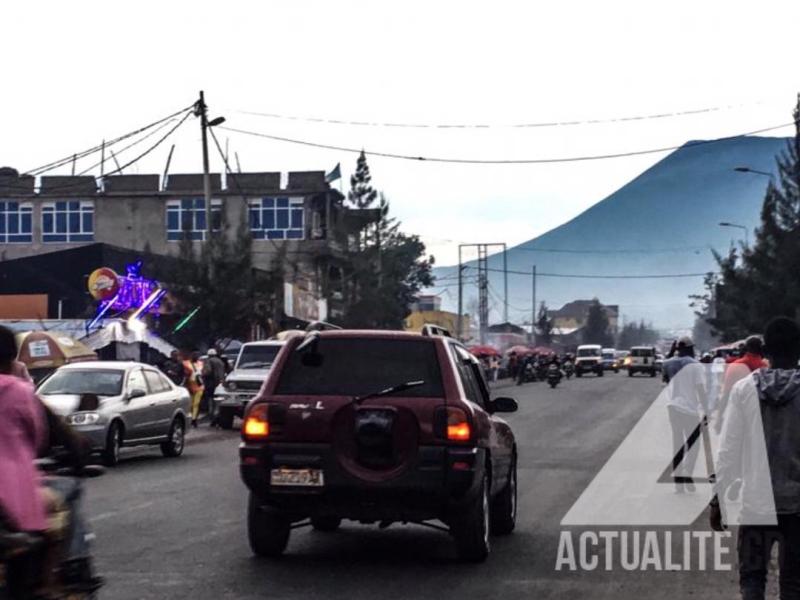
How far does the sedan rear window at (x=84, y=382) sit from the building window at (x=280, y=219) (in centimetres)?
5542

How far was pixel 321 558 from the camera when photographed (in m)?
11.0

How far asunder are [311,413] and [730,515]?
528 cm

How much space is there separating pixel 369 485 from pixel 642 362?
257 feet

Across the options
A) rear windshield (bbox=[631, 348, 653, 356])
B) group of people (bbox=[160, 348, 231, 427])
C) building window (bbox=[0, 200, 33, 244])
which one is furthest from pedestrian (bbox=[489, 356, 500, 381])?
group of people (bbox=[160, 348, 231, 427])

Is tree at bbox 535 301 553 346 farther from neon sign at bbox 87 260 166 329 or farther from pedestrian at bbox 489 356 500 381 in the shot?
neon sign at bbox 87 260 166 329

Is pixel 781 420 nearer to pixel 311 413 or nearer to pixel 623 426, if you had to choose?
pixel 311 413

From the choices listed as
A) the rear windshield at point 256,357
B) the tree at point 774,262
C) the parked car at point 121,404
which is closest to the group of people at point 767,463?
the parked car at point 121,404

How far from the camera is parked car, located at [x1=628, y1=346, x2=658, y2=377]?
8656 centimetres

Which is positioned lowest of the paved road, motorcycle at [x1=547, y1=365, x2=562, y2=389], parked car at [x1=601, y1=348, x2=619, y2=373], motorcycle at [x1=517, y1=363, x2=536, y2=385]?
parked car at [x1=601, y1=348, x2=619, y2=373]

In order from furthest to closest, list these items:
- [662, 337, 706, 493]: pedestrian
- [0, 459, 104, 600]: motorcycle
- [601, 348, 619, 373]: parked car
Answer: [601, 348, 619, 373]: parked car
[662, 337, 706, 493]: pedestrian
[0, 459, 104, 600]: motorcycle

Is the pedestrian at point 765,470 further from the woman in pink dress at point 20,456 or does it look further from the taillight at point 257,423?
the taillight at point 257,423

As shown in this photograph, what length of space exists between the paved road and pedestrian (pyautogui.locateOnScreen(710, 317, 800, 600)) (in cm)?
265

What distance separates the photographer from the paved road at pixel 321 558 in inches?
375

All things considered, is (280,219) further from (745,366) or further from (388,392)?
(388,392)
